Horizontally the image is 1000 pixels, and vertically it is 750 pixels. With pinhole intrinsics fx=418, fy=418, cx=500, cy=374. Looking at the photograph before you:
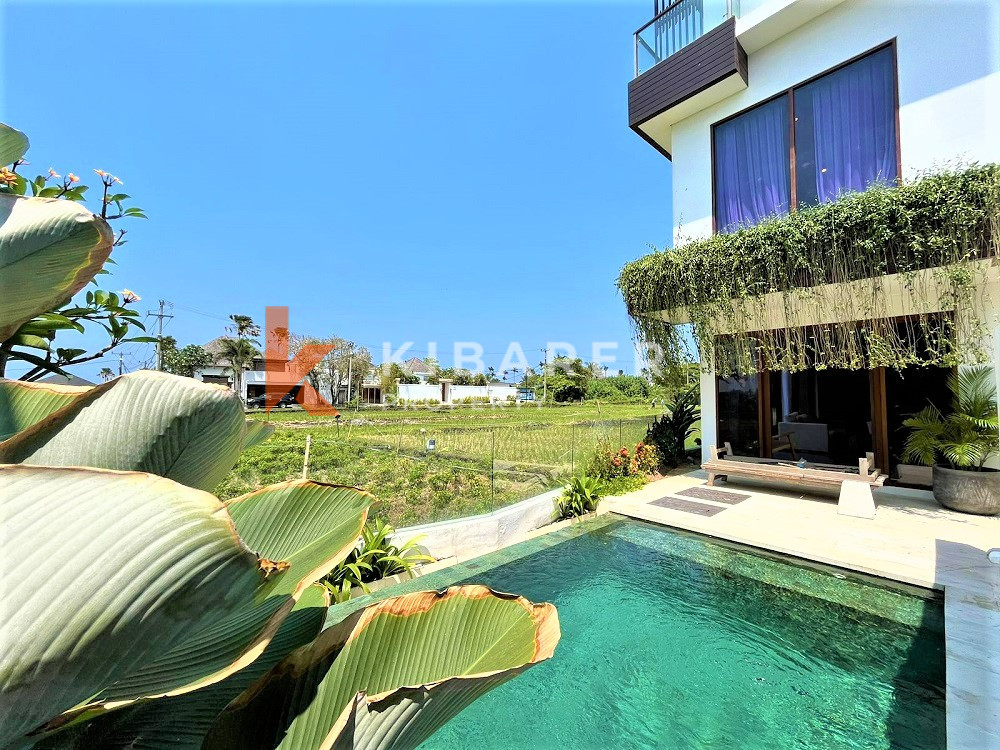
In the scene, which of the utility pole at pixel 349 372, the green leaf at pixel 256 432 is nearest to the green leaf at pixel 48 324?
the green leaf at pixel 256 432

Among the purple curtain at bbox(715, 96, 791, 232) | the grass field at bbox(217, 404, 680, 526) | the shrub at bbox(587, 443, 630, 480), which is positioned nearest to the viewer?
the grass field at bbox(217, 404, 680, 526)

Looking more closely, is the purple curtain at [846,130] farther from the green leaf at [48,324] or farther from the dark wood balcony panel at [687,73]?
the green leaf at [48,324]

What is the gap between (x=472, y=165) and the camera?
1794cm

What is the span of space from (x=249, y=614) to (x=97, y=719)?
0.23 meters

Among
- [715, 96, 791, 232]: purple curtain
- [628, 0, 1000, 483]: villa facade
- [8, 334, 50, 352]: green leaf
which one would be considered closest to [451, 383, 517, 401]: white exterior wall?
[628, 0, 1000, 483]: villa facade

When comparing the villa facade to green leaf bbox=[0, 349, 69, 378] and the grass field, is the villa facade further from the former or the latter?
green leaf bbox=[0, 349, 69, 378]

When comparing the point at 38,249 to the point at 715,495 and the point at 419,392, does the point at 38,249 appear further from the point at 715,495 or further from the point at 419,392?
the point at 419,392

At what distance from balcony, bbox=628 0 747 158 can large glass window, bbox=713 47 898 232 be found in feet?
2.43

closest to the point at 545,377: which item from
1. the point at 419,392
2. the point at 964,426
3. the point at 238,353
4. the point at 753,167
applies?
the point at 419,392

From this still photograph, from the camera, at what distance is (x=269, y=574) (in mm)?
399

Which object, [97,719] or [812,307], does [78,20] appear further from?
[812,307]

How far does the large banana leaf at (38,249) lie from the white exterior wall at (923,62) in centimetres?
786

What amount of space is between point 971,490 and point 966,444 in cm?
58

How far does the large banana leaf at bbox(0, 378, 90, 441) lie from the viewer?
0.54m
